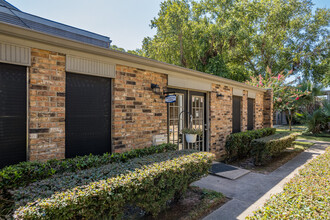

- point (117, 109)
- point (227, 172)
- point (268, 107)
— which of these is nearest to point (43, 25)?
point (117, 109)

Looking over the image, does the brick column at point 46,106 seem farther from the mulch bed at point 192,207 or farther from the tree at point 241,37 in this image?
the tree at point 241,37

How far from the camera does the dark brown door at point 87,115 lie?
3.33 meters

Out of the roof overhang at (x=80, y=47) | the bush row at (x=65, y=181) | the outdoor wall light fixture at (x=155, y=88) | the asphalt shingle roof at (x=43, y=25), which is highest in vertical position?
the asphalt shingle roof at (x=43, y=25)

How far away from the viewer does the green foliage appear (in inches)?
499

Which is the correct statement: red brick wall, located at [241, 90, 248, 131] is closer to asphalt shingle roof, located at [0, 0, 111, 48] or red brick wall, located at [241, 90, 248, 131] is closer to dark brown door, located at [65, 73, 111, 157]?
dark brown door, located at [65, 73, 111, 157]

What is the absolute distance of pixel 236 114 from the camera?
7.92 metres

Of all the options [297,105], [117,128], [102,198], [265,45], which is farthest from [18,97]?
[265,45]

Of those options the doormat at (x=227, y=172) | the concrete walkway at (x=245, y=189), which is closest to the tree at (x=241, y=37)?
the doormat at (x=227, y=172)

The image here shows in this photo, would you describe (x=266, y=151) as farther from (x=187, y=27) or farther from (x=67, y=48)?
(x=187, y=27)

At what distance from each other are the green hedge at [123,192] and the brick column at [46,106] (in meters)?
0.88

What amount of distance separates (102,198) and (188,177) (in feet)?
4.89

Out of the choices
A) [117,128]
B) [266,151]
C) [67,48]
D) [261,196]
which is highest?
[67,48]

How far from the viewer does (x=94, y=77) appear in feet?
12.0

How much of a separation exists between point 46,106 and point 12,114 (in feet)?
1.41
